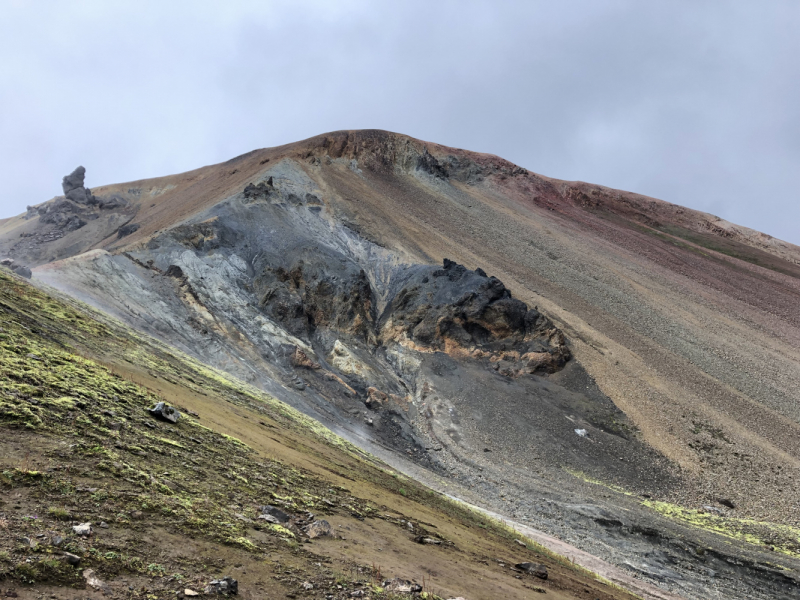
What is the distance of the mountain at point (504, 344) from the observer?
23.6 meters

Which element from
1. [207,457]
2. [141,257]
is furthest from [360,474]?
[141,257]

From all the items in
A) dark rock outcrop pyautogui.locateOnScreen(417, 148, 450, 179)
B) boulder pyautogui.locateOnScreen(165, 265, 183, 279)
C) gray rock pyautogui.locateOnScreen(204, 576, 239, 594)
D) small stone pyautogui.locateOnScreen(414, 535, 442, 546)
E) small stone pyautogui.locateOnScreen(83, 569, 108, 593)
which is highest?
dark rock outcrop pyautogui.locateOnScreen(417, 148, 450, 179)

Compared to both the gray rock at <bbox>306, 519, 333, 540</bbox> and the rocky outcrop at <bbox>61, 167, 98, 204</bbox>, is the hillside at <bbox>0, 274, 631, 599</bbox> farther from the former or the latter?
the rocky outcrop at <bbox>61, 167, 98, 204</bbox>

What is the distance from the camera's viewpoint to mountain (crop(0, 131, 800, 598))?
77.6 ft

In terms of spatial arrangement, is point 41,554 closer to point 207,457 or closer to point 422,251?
point 207,457

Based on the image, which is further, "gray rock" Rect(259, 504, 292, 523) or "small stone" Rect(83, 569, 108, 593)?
"gray rock" Rect(259, 504, 292, 523)

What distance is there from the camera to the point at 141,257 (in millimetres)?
37156

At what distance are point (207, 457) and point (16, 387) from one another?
370cm

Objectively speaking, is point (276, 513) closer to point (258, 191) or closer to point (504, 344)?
point (504, 344)

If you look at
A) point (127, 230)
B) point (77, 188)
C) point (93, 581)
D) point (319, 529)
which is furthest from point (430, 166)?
point (93, 581)

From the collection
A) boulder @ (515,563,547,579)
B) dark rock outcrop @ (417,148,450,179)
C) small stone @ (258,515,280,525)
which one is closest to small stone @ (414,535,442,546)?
boulder @ (515,563,547,579)

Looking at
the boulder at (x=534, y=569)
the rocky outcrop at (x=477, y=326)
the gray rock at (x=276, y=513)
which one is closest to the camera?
the gray rock at (x=276, y=513)

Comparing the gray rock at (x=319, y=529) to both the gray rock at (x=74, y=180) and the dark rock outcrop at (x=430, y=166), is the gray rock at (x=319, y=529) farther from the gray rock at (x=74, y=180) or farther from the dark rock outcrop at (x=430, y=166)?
the gray rock at (x=74, y=180)

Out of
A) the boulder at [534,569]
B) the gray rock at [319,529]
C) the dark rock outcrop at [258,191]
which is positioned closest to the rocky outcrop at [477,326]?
the dark rock outcrop at [258,191]
